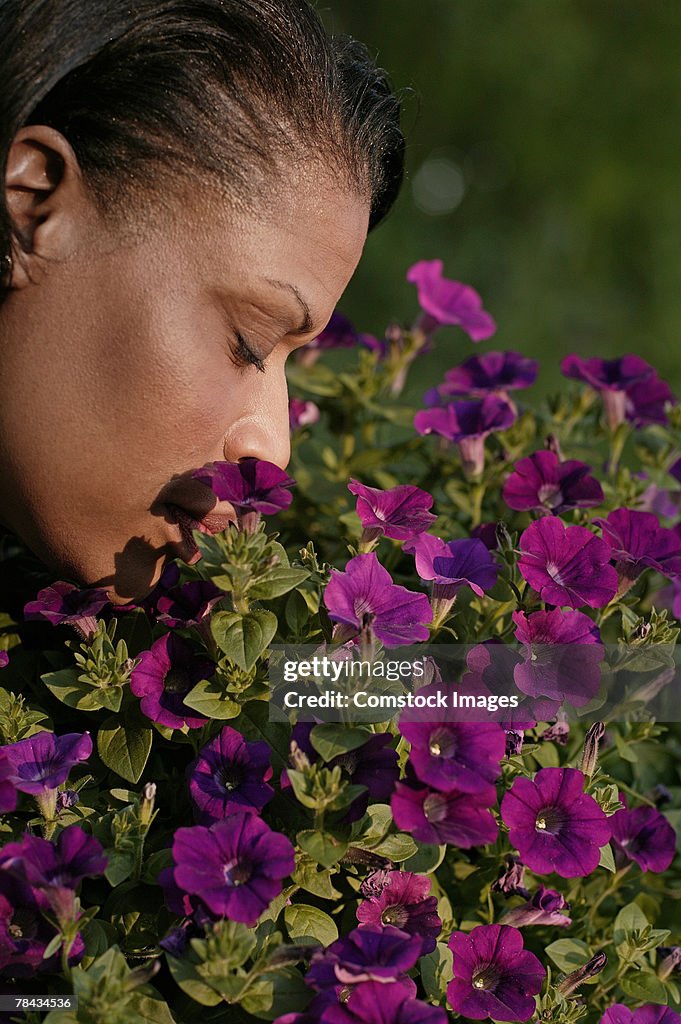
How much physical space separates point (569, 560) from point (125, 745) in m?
0.52

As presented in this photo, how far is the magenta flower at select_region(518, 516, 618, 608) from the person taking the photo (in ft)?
3.96

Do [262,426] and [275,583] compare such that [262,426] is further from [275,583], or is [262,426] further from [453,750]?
[453,750]

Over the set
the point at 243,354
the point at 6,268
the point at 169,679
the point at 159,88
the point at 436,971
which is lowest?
the point at 436,971

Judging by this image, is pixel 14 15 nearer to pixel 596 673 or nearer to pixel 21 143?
pixel 21 143

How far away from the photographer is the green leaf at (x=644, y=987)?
1.22 m

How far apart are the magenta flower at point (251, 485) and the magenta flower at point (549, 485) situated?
34 cm

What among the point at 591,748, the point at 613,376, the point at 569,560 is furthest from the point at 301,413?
the point at 591,748

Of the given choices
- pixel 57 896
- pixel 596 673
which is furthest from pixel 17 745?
pixel 596 673

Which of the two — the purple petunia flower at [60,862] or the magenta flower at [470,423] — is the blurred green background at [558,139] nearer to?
the magenta flower at [470,423]

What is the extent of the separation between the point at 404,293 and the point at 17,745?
3.20 metres

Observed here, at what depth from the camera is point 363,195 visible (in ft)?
4.65

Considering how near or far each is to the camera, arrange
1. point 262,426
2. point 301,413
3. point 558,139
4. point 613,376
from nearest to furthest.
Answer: point 262,426 < point 613,376 < point 301,413 < point 558,139

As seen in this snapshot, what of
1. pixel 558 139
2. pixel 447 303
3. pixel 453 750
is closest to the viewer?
pixel 453 750

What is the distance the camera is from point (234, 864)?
1.01 meters
